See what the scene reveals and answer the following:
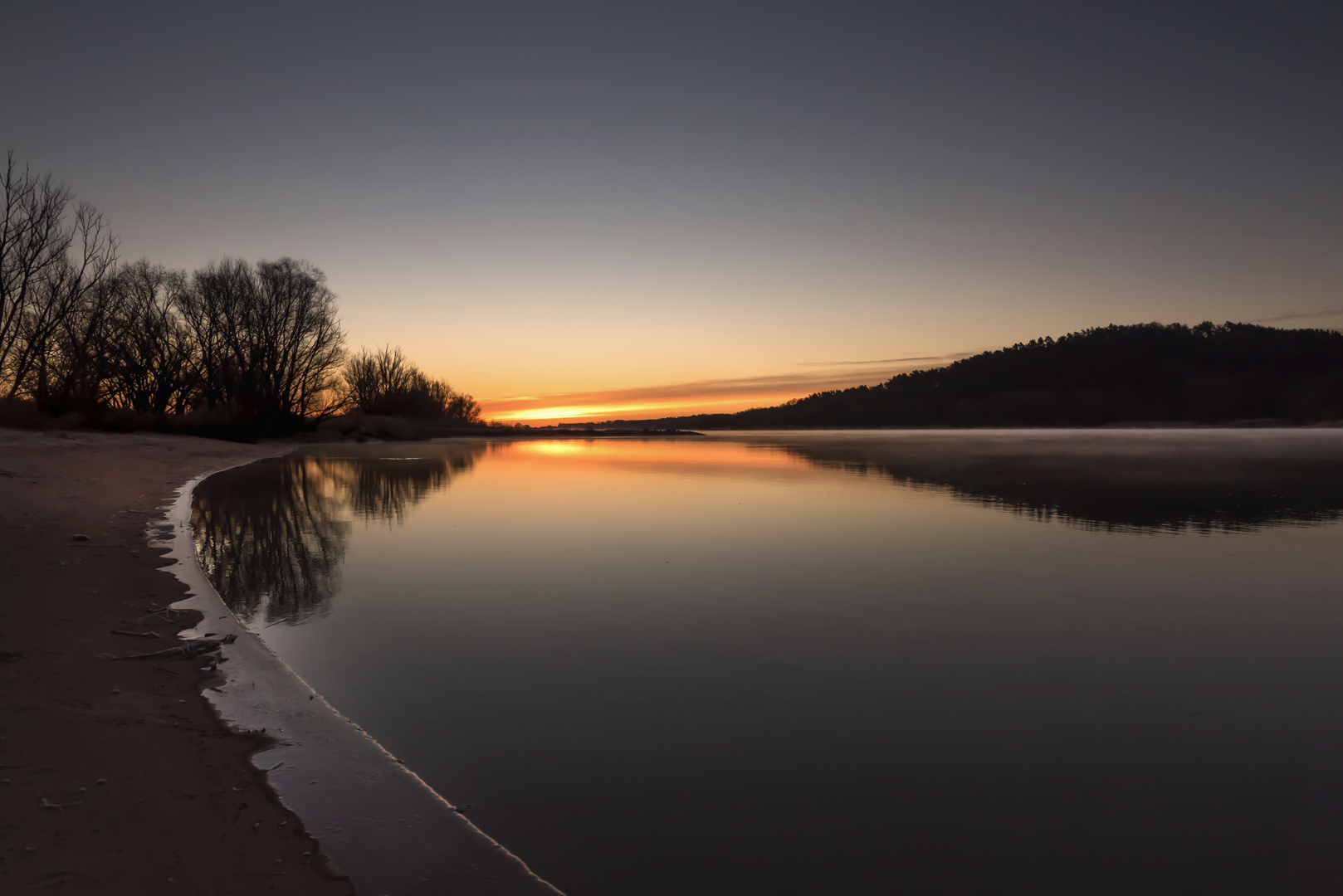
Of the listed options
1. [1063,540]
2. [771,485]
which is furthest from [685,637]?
[771,485]

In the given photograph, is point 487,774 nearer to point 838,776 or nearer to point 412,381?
point 838,776

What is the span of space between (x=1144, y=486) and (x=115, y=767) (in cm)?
2064

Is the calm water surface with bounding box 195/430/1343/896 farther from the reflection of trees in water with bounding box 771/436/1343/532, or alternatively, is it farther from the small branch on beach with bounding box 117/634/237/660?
the reflection of trees in water with bounding box 771/436/1343/532

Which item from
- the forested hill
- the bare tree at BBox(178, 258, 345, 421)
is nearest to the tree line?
the bare tree at BBox(178, 258, 345, 421)

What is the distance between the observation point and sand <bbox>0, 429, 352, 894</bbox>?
2314 millimetres

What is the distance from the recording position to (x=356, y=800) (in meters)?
2.93

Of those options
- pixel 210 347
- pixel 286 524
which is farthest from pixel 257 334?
pixel 286 524

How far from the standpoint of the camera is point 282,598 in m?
6.55

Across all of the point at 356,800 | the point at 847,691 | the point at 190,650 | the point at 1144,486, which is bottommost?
the point at 1144,486

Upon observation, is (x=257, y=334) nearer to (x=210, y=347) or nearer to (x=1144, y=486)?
(x=210, y=347)

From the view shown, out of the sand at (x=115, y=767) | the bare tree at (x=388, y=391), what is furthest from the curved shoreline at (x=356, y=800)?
the bare tree at (x=388, y=391)

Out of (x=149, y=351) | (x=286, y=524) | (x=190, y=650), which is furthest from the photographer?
(x=149, y=351)

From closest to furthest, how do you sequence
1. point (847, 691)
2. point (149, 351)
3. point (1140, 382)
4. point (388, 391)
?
1. point (847, 691)
2. point (149, 351)
3. point (388, 391)
4. point (1140, 382)

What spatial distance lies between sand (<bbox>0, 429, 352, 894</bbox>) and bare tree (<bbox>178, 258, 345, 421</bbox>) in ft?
148
